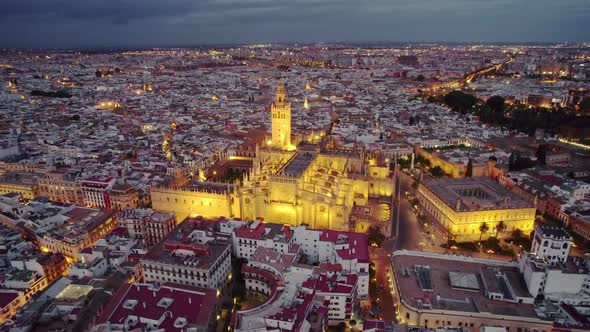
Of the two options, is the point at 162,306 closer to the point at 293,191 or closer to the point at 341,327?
the point at 341,327

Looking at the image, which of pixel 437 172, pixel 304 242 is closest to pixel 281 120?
pixel 304 242

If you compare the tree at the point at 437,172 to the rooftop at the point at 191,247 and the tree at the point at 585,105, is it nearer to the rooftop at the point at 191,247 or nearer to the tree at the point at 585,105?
the rooftop at the point at 191,247

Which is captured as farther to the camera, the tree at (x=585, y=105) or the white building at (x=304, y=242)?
the tree at (x=585, y=105)

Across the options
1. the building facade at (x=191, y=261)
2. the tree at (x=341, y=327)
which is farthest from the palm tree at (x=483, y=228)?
the building facade at (x=191, y=261)

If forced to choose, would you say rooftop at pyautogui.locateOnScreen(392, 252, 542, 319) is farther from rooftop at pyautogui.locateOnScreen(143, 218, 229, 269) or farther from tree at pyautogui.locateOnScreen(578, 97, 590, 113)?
tree at pyautogui.locateOnScreen(578, 97, 590, 113)

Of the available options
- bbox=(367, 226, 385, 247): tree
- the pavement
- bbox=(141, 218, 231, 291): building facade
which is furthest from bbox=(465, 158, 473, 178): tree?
bbox=(141, 218, 231, 291): building facade

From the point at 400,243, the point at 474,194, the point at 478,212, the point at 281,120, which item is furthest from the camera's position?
the point at 281,120
